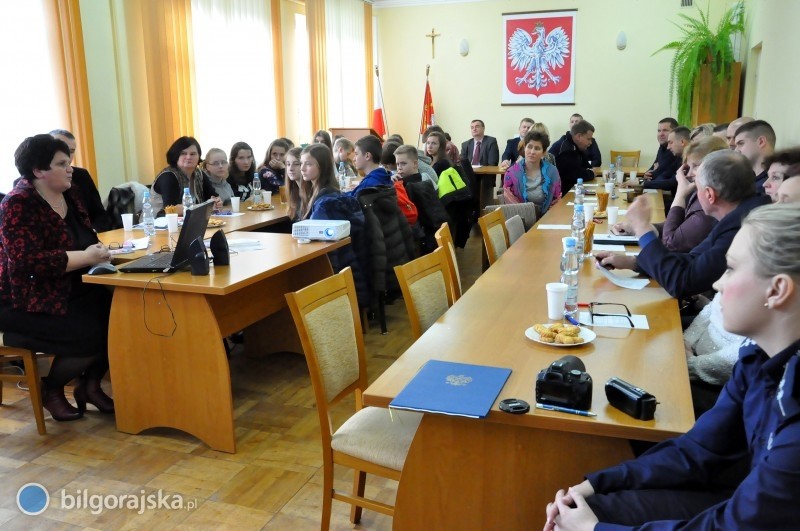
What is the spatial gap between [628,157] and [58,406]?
8.24m

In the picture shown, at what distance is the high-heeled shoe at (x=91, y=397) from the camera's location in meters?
3.18

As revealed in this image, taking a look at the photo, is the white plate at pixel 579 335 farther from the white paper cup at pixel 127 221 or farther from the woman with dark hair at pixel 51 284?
the white paper cup at pixel 127 221

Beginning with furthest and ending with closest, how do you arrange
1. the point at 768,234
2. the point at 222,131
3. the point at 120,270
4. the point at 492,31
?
the point at 492,31, the point at 222,131, the point at 120,270, the point at 768,234

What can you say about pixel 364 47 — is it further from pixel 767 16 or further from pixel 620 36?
pixel 767 16

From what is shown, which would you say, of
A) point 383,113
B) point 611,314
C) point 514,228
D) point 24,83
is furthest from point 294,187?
point 383,113

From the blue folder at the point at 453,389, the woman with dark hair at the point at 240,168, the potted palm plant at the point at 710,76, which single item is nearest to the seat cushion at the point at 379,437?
the blue folder at the point at 453,389

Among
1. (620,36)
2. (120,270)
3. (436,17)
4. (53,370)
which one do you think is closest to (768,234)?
(120,270)

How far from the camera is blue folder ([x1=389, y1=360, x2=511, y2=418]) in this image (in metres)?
1.51

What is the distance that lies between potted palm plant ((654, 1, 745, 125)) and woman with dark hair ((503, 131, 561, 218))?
10.8ft

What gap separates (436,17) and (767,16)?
499 centimetres

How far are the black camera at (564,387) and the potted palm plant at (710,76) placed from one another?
731 cm

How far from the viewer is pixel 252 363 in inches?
154

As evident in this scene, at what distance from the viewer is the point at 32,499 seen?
2459 millimetres

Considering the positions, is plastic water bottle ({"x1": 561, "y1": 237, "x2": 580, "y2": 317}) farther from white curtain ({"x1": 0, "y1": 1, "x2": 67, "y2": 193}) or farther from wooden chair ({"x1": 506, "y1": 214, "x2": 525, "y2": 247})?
white curtain ({"x1": 0, "y1": 1, "x2": 67, "y2": 193})
